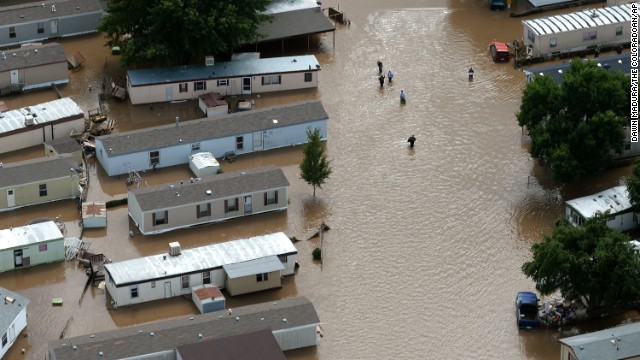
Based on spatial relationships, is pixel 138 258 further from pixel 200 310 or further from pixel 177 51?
pixel 177 51

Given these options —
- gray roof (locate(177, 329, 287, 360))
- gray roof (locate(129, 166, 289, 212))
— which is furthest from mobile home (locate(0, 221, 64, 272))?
gray roof (locate(177, 329, 287, 360))

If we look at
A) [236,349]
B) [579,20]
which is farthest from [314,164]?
[579,20]

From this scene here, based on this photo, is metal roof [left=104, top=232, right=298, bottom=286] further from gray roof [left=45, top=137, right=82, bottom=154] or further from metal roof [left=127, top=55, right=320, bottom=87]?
metal roof [left=127, top=55, right=320, bottom=87]

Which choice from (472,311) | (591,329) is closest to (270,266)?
(472,311)

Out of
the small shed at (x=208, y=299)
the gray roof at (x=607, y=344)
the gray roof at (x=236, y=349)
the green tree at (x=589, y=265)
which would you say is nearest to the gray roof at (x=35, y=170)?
the small shed at (x=208, y=299)

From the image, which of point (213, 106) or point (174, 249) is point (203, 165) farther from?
point (174, 249)

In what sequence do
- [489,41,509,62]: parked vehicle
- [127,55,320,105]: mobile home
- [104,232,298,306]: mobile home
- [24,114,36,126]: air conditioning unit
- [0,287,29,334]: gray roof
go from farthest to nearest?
[489,41,509,62]: parked vehicle < [127,55,320,105]: mobile home < [24,114,36,126]: air conditioning unit < [104,232,298,306]: mobile home < [0,287,29,334]: gray roof

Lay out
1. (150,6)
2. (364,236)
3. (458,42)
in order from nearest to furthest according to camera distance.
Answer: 1. (364,236)
2. (150,6)
3. (458,42)

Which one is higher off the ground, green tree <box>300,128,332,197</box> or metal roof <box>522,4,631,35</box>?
metal roof <box>522,4,631,35</box>
